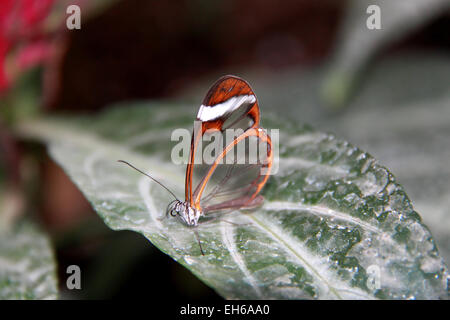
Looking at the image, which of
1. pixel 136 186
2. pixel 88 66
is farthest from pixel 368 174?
pixel 88 66

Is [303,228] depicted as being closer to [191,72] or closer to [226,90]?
[226,90]

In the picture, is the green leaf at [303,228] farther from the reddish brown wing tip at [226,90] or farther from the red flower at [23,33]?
the red flower at [23,33]

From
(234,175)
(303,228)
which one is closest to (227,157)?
(234,175)

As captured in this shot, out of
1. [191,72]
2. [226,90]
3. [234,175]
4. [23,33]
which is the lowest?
[234,175]

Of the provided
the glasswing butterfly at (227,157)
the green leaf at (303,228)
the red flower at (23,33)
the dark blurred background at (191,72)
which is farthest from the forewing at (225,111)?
the red flower at (23,33)

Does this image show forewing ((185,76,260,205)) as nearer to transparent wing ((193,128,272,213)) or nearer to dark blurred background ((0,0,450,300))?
transparent wing ((193,128,272,213))

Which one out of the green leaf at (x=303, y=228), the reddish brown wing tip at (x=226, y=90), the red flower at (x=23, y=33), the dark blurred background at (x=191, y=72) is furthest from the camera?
the dark blurred background at (x=191, y=72)

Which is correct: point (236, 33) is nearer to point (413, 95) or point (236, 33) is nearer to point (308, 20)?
point (308, 20)
